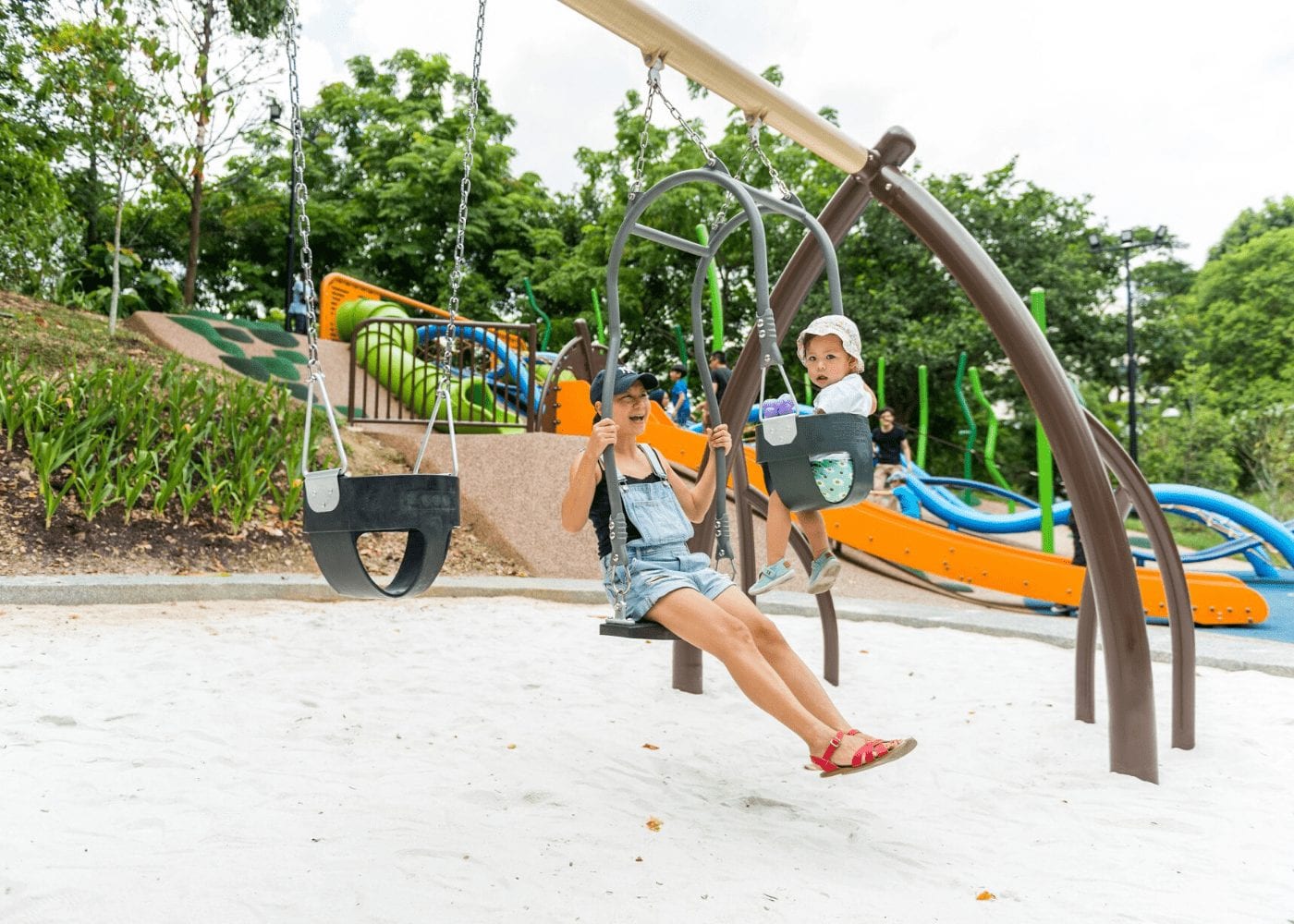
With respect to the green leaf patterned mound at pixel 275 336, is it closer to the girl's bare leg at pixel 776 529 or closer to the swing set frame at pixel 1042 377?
the swing set frame at pixel 1042 377

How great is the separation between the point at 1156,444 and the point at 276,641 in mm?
26739

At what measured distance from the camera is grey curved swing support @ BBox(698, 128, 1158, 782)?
3.08m

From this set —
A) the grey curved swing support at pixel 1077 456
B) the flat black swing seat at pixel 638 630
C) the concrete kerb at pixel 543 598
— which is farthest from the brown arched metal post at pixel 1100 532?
the concrete kerb at pixel 543 598

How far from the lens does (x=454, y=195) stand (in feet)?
81.4

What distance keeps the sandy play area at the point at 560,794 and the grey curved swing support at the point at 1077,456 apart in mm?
219

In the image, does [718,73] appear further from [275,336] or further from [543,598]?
[275,336]

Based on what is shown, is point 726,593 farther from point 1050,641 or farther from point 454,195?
point 454,195

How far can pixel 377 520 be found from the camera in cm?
228

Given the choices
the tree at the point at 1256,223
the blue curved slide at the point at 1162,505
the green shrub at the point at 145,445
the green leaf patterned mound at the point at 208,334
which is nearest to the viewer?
the green shrub at the point at 145,445

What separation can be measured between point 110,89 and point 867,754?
1071 centimetres

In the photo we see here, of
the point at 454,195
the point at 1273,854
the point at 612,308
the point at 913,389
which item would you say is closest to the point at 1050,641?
the point at 1273,854

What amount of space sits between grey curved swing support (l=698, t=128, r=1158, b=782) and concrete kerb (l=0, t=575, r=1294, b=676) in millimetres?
2053

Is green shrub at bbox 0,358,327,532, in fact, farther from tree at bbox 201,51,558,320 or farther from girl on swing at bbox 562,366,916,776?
tree at bbox 201,51,558,320

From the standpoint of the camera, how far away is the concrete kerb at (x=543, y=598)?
15.8 feet
